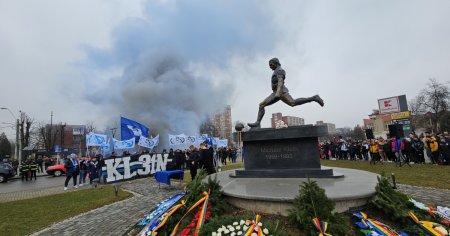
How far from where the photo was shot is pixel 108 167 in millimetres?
15602

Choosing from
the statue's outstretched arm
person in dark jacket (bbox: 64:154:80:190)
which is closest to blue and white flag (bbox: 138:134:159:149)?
person in dark jacket (bbox: 64:154:80:190)

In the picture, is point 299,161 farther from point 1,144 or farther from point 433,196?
point 1,144

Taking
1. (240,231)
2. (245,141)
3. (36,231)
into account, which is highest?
(245,141)

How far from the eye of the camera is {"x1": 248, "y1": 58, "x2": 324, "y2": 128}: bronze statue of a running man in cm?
744

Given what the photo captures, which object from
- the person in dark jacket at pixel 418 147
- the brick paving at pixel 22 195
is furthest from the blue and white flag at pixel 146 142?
the person in dark jacket at pixel 418 147

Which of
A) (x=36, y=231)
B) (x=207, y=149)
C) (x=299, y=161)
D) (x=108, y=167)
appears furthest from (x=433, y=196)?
(x=108, y=167)

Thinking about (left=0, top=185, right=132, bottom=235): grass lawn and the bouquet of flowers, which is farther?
(left=0, top=185, right=132, bottom=235): grass lawn

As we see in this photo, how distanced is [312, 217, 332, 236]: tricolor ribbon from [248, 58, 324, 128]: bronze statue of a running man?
423 centimetres

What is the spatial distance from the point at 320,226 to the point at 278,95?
15.0 feet

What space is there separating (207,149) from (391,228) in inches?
299

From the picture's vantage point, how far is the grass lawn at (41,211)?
655 cm

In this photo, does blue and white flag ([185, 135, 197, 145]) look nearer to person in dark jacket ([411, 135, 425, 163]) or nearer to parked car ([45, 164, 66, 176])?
parked car ([45, 164, 66, 176])

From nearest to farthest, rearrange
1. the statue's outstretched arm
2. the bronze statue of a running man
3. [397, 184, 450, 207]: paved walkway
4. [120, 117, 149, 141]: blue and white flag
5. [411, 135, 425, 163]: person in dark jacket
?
[397, 184, 450, 207]: paved walkway → the bronze statue of a running man → the statue's outstretched arm → [411, 135, 425, 163]: person in dark jacket → [120, 117, 149, 141]: blue and white flag

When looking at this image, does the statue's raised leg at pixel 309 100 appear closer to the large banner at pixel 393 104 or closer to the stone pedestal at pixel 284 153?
the stone pedestal at pixel 284 153
